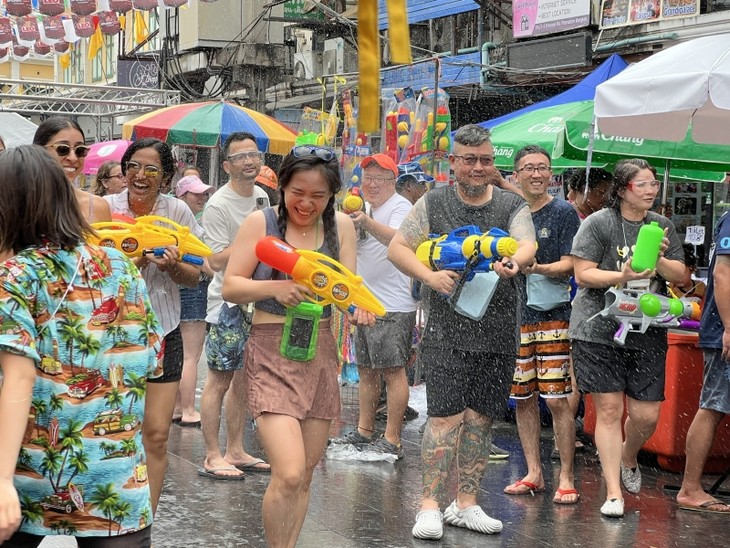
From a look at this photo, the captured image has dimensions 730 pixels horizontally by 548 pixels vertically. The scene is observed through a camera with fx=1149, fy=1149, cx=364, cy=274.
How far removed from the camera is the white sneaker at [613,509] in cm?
661

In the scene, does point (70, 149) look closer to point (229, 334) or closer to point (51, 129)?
point (51, 129)

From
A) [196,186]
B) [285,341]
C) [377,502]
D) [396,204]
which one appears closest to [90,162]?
[196,186]

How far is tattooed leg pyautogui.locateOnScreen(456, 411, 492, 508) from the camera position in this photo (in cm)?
619

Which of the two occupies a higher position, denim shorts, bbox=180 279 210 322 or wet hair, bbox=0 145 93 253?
wet hair, bbox=0 145 93 253

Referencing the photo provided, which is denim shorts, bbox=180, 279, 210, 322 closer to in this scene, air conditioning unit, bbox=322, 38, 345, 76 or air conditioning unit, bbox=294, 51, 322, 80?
air conditioning unit, bbox=322, 38, 345, 76

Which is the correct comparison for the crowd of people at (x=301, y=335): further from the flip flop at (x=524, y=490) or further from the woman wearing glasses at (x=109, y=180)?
the woman wearing glasses at (x=109, y=180)

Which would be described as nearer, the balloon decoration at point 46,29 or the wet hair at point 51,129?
the wet hair at point 51,129

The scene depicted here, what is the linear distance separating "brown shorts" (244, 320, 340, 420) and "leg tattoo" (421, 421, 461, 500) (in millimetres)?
1052

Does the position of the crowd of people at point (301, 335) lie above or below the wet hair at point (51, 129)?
below

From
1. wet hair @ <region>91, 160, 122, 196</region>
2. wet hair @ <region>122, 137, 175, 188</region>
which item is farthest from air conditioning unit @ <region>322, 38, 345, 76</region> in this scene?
wet hair @ <region>122, 137, 175, 188</region>

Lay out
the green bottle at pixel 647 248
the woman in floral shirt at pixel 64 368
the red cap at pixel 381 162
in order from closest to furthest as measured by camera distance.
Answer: the woman in floral shirt at pixel 64 368, the green bottle at pixel 647 248, the red cap at pixel 381 162

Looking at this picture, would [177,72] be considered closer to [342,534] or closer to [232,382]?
[232,382]

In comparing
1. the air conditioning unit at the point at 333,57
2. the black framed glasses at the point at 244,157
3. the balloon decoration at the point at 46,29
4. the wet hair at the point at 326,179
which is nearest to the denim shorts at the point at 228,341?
the black framed glasses at the point at 244,157

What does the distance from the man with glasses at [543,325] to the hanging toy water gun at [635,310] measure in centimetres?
58
